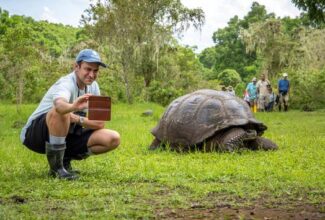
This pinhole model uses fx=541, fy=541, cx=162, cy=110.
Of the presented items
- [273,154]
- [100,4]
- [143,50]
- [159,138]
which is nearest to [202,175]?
[273,154]

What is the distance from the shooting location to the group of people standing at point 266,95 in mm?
21188

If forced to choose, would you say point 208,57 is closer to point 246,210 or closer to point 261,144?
A: point 261,144

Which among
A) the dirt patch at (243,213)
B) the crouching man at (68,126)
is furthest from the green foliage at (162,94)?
the dirt patch at (243,213)

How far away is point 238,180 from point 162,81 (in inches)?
973

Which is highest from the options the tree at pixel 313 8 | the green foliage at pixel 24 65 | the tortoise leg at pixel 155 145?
the tree at pixel 313 8

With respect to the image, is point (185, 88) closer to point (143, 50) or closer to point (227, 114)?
point (143, 50)

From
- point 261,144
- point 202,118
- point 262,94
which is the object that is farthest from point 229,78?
point 202,118

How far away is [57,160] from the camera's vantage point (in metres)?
5.51

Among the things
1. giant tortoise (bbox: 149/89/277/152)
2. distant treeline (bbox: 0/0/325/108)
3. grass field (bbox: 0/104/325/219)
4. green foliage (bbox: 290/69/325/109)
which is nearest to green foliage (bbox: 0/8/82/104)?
distant treeline (bbox: 0/0/325/108)

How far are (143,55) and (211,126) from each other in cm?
2130

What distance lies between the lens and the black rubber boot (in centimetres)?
543

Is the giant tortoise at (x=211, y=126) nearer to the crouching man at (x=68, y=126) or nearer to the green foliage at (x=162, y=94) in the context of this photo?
the crouching man at (x=68, y=126)

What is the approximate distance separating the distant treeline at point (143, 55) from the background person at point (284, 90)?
1.72 meters

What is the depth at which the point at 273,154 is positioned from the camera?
24.6 feet
